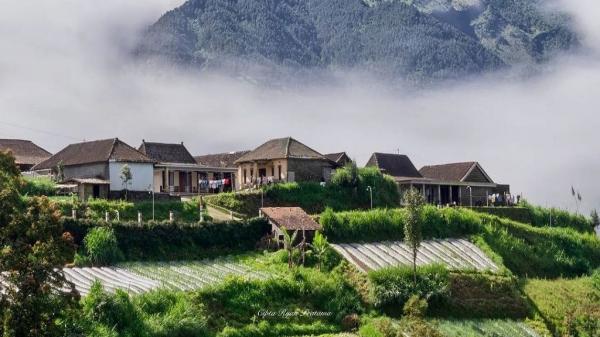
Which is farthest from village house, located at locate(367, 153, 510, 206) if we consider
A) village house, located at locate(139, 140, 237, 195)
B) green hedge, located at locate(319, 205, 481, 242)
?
green hedge, located at locate(319, 205, 481, 242)

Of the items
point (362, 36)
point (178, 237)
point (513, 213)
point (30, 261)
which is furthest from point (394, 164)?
point (362, 36)

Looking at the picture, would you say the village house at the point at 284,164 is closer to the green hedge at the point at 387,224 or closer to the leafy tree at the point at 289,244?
the green hedge at the point at 387,224

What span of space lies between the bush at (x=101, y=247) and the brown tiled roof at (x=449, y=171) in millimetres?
33021

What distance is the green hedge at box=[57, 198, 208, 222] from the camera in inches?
1858

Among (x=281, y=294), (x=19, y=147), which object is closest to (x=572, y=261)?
(x=281, y=294)

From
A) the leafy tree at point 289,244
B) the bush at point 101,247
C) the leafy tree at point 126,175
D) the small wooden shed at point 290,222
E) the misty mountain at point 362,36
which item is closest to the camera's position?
the bush at point 101,247

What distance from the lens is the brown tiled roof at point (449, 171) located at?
7119 cm

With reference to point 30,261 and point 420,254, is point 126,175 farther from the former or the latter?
point 30,261

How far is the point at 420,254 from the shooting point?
1916 inches

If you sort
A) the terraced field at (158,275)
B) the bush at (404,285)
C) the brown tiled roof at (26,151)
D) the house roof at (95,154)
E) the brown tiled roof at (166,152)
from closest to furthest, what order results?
the terraced field at (158,275)
the bush at (404,285)
the house roof at (95,154)
the brown tiled roof at (166,152)
the brown tiled roof at (26,151)

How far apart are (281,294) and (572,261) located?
20553mm

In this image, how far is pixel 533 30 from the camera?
184 meters

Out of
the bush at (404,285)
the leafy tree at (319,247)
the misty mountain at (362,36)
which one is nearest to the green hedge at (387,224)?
the leafy tree at (319,247)

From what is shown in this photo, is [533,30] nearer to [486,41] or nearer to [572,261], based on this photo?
[486,41]
